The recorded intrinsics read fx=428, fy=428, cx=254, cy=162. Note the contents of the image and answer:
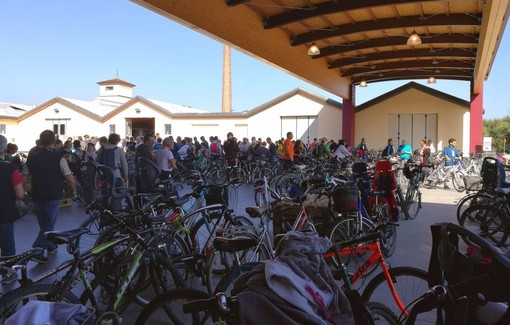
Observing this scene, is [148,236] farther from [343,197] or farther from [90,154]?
[90,154]

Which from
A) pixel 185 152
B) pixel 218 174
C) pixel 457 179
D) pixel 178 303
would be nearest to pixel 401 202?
pixel 457 179

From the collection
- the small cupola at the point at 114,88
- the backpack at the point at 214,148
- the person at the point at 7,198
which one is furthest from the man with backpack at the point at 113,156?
the small cupola at the point at 114,88

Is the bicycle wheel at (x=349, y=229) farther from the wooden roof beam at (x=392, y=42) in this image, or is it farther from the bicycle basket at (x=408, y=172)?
the wooden roof beam at (x=392, y=42)

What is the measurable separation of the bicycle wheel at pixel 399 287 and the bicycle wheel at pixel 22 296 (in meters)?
2.10

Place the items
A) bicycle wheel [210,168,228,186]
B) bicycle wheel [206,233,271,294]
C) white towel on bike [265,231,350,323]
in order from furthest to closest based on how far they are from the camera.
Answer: bicycle wheel [210,168,228,186] < bicycle wheel [206,233,271,294] < white towel on bike [265,231,350,323]

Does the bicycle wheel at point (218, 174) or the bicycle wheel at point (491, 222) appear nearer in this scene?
the bicycle wheel at point (491, 222)

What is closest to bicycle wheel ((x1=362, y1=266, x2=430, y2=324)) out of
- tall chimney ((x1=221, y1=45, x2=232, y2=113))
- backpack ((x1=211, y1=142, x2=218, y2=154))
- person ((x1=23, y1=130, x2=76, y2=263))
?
person ((x1=23, y1=130, x2=76, y2=263))

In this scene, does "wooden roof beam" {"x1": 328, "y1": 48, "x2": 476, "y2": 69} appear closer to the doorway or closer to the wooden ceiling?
the wooden ceiling

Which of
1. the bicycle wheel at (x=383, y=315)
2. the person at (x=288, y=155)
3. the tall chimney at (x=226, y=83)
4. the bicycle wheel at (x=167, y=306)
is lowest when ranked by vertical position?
the bicycle wheel at (x=383, y=315)

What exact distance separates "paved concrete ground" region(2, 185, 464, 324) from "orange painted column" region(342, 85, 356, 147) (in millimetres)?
10424

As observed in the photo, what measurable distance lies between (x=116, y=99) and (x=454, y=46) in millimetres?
49714

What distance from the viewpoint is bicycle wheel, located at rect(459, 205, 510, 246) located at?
19.4ft

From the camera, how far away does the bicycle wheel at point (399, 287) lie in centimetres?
301

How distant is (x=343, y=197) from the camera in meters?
5.04
